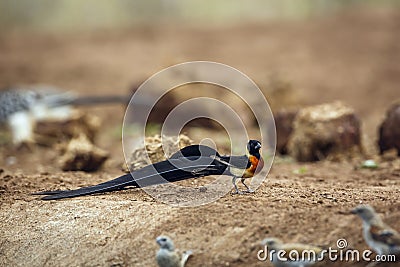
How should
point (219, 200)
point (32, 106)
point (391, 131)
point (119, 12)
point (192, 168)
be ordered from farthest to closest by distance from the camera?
point (119, 12)
point (32, 106)
point (391, 131)
point (192, 168)
point (219, 200)

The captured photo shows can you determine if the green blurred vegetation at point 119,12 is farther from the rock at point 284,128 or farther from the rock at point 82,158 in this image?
the rock at point 82,158

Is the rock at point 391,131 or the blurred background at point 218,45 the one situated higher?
the blurred background at point 218,45

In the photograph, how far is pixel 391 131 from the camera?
20.7ft

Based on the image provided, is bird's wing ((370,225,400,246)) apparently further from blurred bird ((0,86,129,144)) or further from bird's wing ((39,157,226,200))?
blurred bird ((0,86,129,144))

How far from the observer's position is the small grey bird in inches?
126

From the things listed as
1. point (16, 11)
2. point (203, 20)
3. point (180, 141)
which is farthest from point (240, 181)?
point (16, 11)

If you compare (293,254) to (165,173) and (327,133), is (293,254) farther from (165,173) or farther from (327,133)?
(327,133)

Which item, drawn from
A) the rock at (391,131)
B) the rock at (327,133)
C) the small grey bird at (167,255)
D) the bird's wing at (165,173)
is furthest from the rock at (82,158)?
the small grey bird at (167,255)

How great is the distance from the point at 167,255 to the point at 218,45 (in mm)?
10715

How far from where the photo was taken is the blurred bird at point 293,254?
123 inches

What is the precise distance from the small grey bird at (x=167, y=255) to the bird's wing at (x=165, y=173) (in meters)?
0.83

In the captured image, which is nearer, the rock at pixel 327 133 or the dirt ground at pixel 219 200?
the dirt ground at pixel 219 200

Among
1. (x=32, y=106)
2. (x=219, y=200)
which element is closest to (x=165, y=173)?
(x=219, y=200)

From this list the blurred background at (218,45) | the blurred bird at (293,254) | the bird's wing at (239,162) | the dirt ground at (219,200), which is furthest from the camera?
the blurred background at (218,45)
